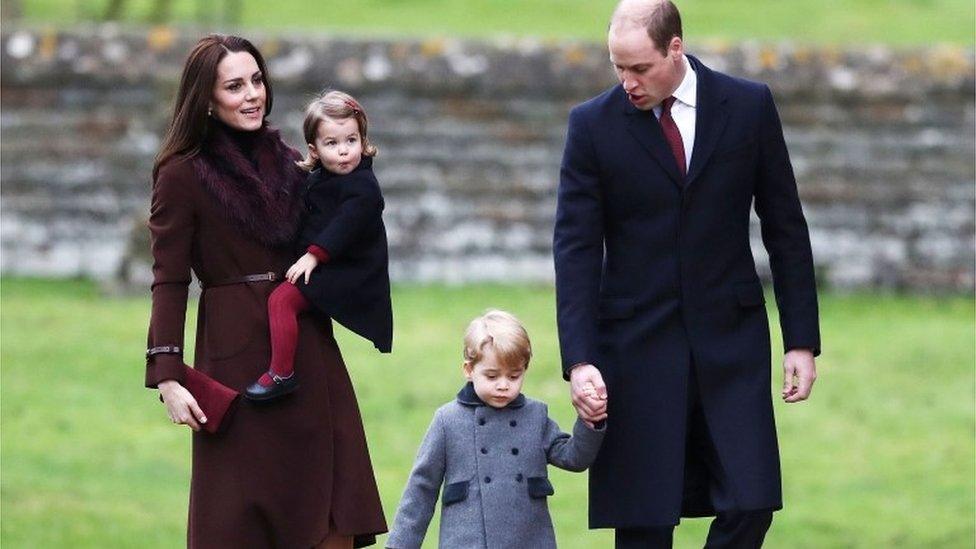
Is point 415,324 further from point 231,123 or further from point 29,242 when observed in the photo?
point 231,123

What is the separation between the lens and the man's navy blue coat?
20.8 ft

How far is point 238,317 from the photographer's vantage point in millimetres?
6254

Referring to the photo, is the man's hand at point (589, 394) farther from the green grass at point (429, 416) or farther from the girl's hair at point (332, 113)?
the green grass at point (429, 416)

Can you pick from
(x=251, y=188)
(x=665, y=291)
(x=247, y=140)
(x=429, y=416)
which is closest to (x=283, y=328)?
(x=251, y=188)

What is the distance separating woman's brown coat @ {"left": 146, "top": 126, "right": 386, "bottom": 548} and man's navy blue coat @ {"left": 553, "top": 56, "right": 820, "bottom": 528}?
815 mm

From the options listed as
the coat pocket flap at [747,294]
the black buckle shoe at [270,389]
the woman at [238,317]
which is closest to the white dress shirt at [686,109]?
the coat pocket flap at [747,294]

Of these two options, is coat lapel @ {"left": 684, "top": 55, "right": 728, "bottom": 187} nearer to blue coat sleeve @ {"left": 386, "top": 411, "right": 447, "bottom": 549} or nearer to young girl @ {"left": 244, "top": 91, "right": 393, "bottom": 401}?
young girl @ {"left": 244, "top": 91, "right": 393, "bottom": 401}

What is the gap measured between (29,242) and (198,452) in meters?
8.40

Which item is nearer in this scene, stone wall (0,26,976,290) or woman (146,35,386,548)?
woman (146,35,386,548)

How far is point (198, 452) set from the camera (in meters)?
6.32

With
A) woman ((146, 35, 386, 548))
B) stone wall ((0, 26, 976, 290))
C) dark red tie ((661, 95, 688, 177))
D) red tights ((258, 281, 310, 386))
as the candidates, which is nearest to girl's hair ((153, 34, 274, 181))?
woman ((146, 35, 386, 548))

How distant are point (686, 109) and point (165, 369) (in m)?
1.76

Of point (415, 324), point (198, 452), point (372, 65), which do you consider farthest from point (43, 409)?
point (198, 452)

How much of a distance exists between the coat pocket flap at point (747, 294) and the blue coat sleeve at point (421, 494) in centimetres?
99
